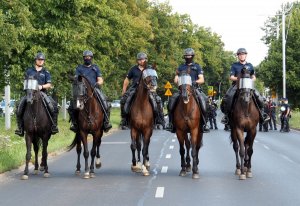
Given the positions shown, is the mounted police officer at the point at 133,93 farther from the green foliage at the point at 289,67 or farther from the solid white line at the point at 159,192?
the green foliage at the point at 289,67

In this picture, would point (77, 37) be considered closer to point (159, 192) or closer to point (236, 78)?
point (236, 78)

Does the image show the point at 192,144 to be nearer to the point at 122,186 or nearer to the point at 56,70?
the point at 122,186

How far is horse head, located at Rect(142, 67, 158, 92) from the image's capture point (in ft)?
44.0

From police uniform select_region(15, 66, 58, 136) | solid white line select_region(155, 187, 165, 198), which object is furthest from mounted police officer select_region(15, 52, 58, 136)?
solid white line select_region(155, 187, 165, 198)

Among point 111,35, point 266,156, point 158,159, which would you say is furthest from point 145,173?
point 111,35

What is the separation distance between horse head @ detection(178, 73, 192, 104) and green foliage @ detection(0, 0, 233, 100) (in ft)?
8.00

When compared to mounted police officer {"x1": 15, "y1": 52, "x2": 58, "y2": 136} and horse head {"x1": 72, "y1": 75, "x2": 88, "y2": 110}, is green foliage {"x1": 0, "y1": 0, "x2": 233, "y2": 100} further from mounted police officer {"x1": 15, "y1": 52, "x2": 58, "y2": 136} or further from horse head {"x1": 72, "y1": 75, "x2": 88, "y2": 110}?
mounted police officer {"x1": 15, "y1": 52, "x2": 58, "y2": 136}

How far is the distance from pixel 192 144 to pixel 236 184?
1.66 m

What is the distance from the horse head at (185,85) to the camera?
43.7 ft

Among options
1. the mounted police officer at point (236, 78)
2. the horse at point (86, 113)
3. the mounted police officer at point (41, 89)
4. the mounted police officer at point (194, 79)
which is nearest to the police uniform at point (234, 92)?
the mounted police officer at point (236, 78)

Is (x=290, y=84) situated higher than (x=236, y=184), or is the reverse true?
(x=290, y=84)

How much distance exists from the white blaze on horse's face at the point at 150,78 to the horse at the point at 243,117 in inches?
73.2

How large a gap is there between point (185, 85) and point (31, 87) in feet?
10.8

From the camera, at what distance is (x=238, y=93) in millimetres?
13828
